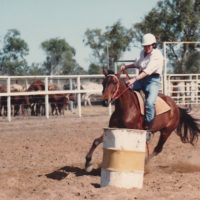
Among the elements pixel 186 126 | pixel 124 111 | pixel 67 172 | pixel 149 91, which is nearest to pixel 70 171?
pixel 67 172

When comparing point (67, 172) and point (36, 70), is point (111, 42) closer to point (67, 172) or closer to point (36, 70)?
point (36, 70)

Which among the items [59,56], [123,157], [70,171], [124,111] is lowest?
[70,171]

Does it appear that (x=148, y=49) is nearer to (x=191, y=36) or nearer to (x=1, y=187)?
(x=1, y=187)

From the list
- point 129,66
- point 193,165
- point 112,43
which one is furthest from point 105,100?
point 112,43

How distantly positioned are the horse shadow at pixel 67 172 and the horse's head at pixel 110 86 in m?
1.31

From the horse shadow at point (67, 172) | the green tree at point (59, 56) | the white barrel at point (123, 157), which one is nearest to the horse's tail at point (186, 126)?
the horse shadow at point (67, 172)

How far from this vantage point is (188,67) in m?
47.5

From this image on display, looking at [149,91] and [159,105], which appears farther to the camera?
[159,105]

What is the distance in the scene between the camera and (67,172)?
8.67 metres

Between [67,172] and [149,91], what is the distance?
1.82 metres

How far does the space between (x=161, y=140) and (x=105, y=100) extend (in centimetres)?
202

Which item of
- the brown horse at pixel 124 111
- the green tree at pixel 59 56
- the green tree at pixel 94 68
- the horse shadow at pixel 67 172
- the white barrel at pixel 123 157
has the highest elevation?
the green tree at pixel 59 56

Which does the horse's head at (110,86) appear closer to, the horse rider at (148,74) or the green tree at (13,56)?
the horse rider at (148,74)

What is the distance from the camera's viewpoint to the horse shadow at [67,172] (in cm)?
833
